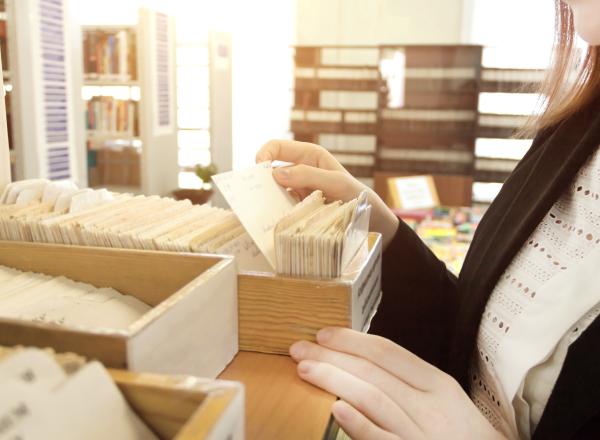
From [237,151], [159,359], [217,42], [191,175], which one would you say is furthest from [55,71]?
[159,359]

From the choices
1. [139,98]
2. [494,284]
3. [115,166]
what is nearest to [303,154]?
[494,284]

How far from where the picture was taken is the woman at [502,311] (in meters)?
0.62

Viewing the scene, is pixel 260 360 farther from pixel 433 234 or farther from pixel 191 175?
pixel 191 175

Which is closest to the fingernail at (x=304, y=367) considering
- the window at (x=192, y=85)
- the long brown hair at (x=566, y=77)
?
the long brown hair at (x=566, y=77)

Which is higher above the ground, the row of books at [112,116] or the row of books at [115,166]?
the row of books at [112,116]

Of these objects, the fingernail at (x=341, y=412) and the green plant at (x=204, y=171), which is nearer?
the fingernail at (x=341, y=412)

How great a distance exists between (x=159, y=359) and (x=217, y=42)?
5589 mm

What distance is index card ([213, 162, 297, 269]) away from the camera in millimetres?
689

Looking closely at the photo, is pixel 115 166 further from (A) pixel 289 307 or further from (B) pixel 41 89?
(A) pixel 289 307

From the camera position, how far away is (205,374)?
0.56 metres

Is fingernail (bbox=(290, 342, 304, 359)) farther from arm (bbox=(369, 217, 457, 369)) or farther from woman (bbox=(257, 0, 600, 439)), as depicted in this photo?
arm (bbox=(369, 217, 457, 369))

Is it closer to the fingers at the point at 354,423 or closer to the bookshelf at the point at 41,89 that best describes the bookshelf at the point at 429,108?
the bookshelf at the point at 41,89

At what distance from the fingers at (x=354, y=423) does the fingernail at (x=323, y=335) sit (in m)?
0.07

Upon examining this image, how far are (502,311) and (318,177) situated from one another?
328 millimetres
